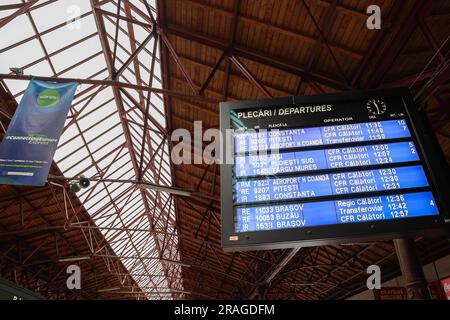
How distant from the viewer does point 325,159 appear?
4.60 metres

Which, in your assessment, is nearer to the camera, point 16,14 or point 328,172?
point 328,172

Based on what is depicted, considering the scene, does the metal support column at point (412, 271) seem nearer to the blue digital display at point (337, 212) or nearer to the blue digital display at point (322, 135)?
the blue digital display at point (337, 212)

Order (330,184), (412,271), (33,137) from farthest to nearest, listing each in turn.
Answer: (33,137)
(412,271)
(330,184)

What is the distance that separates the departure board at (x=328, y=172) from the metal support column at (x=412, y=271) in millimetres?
2371

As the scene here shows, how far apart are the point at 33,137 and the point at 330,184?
576 cm

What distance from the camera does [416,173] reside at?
4.34 m

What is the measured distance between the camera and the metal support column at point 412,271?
5539mm

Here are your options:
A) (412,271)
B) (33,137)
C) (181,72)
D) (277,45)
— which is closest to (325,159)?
(412,271)

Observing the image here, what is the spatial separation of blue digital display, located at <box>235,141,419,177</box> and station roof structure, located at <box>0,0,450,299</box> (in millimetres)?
1676

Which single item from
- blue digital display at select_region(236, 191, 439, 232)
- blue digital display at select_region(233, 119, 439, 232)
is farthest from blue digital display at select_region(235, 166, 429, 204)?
blue digital display at select_region(236, 191, 439, 232)

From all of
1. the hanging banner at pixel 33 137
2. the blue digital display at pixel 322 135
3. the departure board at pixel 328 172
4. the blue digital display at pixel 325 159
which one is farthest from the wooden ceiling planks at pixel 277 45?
the hanging banner at pixel 33 137

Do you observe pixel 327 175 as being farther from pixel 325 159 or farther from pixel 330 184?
pixel 325 159

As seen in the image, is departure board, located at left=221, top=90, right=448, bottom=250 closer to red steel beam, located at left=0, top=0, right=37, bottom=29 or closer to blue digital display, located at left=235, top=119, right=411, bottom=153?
blue digital display, located at left=235, top=119, right=411, bottom=153

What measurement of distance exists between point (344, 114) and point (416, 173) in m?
1.31
